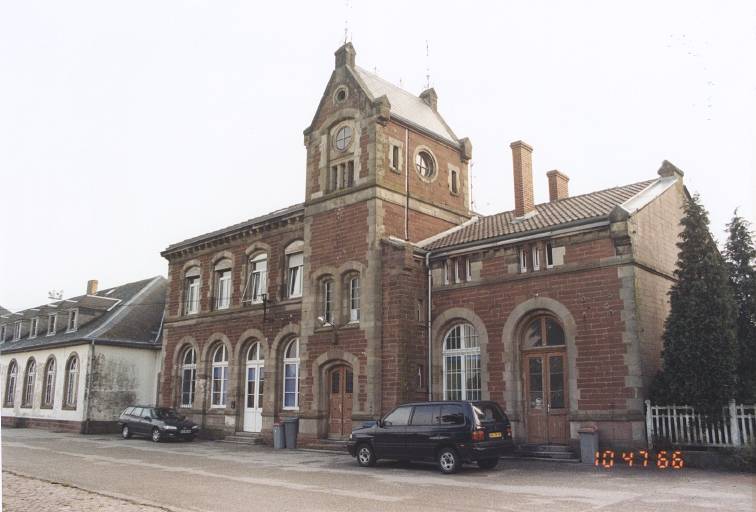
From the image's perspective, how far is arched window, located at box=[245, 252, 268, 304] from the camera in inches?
1065

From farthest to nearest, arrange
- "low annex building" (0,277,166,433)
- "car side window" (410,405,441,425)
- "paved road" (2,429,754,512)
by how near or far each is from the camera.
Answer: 1. "low annex building" (0,277,166,433)
2. "car side window" (410,405,441,425)
3. "paved road" (2,429,754,512)

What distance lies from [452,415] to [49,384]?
28.2m

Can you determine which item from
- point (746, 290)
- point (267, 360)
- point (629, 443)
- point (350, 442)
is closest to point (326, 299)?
point (267, 360)

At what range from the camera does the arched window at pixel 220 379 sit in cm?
2798

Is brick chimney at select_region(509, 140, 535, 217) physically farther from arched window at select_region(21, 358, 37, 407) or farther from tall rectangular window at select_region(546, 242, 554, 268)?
arched window at select_region(21, 358, 37, 407)

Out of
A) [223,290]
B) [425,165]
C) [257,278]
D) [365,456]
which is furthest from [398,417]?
[223,290]

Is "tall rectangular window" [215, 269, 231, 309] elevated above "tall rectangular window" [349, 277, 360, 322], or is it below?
above

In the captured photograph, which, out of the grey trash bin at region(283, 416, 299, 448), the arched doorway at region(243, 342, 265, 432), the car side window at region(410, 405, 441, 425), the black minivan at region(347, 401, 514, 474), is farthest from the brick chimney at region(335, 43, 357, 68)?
the car side window at region(410, 405, 441, 425)

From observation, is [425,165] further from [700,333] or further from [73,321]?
[73,321]

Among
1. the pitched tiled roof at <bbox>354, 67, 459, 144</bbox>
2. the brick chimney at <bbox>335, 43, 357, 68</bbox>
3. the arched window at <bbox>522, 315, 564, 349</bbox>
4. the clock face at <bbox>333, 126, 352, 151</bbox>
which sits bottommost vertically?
the arched window at <bbox>522, 315, 564, 349</bbox>

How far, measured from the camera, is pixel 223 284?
1150 inches

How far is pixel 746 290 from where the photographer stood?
1767cm

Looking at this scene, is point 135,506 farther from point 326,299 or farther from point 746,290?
point 746,290

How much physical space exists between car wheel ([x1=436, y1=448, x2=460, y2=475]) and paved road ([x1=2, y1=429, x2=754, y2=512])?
9.7 inches
